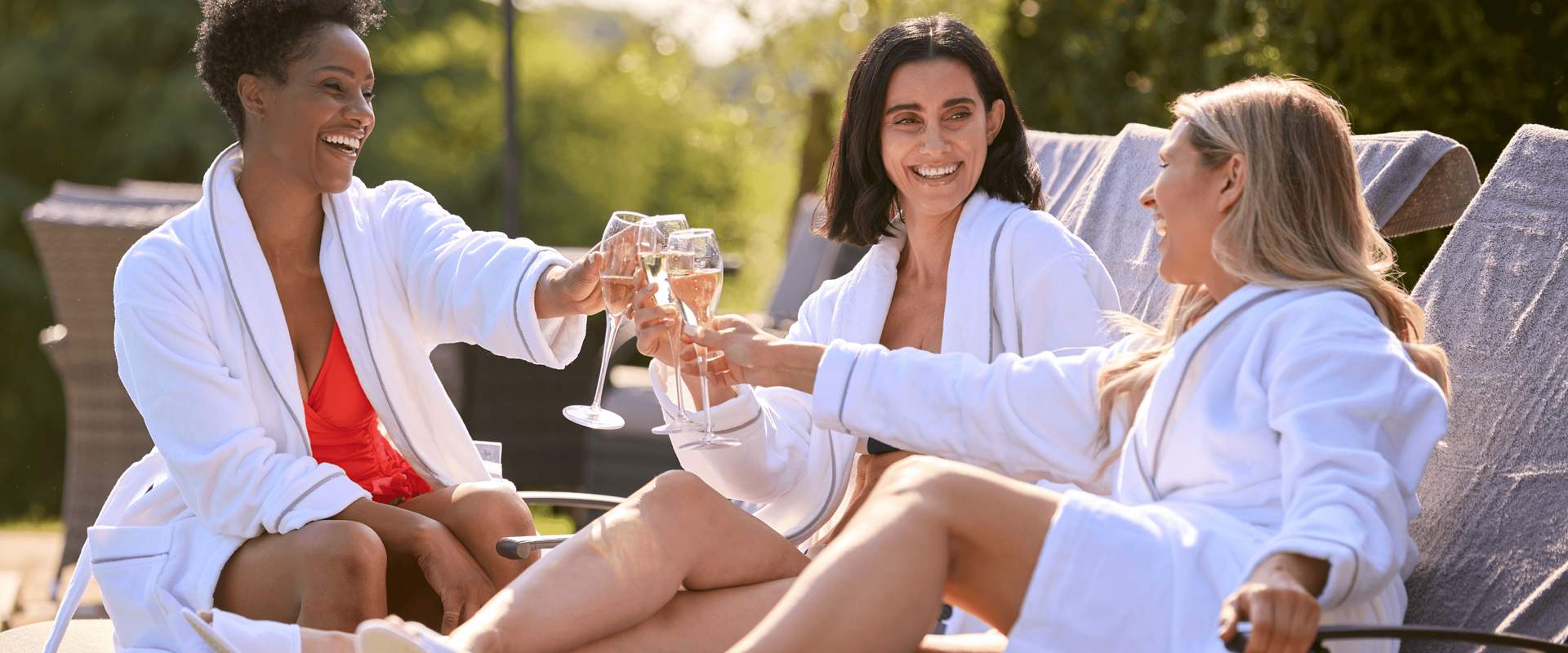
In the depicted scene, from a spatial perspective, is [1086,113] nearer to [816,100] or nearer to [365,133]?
[365,133]

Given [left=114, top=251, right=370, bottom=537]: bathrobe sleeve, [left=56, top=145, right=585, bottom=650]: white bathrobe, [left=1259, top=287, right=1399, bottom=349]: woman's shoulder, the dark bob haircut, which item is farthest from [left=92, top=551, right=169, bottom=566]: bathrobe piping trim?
[left=1259, top=287, right=1399, bottom=349]: woman's shoulder

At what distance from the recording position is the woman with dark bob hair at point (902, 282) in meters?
2.90

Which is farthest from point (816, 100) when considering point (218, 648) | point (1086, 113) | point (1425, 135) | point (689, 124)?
point (218, 648)

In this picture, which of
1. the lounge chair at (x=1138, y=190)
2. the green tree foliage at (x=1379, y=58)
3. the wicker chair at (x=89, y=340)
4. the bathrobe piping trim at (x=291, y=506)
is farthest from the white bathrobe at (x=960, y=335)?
the wicker chair at (x=89, y=340)

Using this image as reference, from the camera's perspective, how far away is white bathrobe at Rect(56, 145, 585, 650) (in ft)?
8.78

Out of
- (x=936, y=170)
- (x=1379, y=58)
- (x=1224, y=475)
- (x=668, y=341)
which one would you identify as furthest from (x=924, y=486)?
(x=1379, y=58)

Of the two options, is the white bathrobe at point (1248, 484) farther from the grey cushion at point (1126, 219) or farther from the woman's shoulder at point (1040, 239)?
the grey cushion at point (1126, 219)

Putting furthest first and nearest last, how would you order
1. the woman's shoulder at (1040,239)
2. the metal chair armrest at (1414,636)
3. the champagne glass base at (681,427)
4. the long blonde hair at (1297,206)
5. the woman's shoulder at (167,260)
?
the woman's shoulder at (1040,239) < the woman's shoulder at (167,260) < the champagne glass base at (681,427) < the long blonde hair at (1297,206) < the metal chair armrest at (1414,636)

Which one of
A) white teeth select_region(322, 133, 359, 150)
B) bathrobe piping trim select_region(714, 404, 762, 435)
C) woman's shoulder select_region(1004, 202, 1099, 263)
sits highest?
white teeth select_region(322, 133, 359, 150)

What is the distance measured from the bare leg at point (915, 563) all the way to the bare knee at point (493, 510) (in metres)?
0.91

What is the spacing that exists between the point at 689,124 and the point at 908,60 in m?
10.8

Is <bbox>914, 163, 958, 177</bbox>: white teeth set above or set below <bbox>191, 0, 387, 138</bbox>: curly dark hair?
below

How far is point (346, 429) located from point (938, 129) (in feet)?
4.16

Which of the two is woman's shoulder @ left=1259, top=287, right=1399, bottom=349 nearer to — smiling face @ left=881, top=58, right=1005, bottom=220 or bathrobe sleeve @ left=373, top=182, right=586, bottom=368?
smiling face @ left=881, top=58, right=1005, bottom=220
